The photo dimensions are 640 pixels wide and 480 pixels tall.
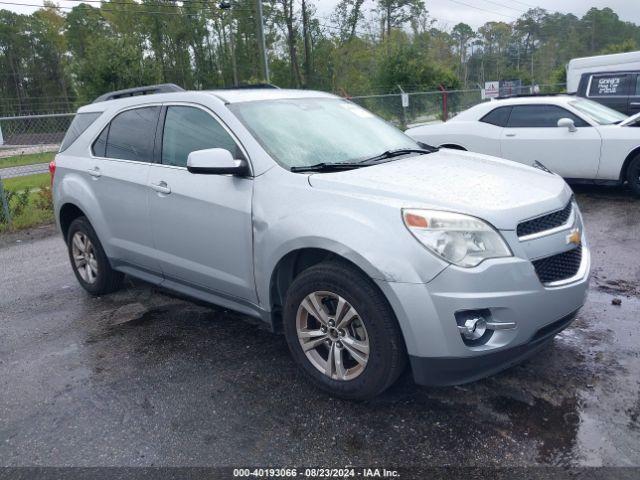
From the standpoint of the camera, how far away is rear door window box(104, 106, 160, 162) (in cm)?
454

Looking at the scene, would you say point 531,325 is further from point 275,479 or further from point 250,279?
point 250,279

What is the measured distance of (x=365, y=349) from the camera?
10.3ft

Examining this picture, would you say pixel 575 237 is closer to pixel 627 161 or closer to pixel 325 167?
pixel 325 167

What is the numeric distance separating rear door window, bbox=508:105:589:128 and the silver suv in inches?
200

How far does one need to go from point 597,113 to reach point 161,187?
23.3 ft

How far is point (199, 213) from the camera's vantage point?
13.0ft

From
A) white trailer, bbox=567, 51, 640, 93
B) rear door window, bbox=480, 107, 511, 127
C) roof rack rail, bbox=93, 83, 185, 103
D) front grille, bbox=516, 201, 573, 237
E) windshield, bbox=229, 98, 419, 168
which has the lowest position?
front grille, bbox=516, 201, 573, 237

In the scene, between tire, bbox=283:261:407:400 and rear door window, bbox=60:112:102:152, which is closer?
tire, bbox=283:261:407:400

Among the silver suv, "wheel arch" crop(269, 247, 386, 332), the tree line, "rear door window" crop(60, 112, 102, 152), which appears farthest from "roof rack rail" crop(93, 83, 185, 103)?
the tree line

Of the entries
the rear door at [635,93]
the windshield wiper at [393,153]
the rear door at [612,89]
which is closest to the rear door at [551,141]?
the rear door at [635,93]

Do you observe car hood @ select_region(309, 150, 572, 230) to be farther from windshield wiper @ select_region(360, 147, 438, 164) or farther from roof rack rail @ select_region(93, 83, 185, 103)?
roof rack rail @ select_region(93, 83, 185, 103)

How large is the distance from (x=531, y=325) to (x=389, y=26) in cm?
6017

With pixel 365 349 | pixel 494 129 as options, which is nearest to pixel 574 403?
pixel 365 349

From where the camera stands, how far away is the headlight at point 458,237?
2.92 metres
